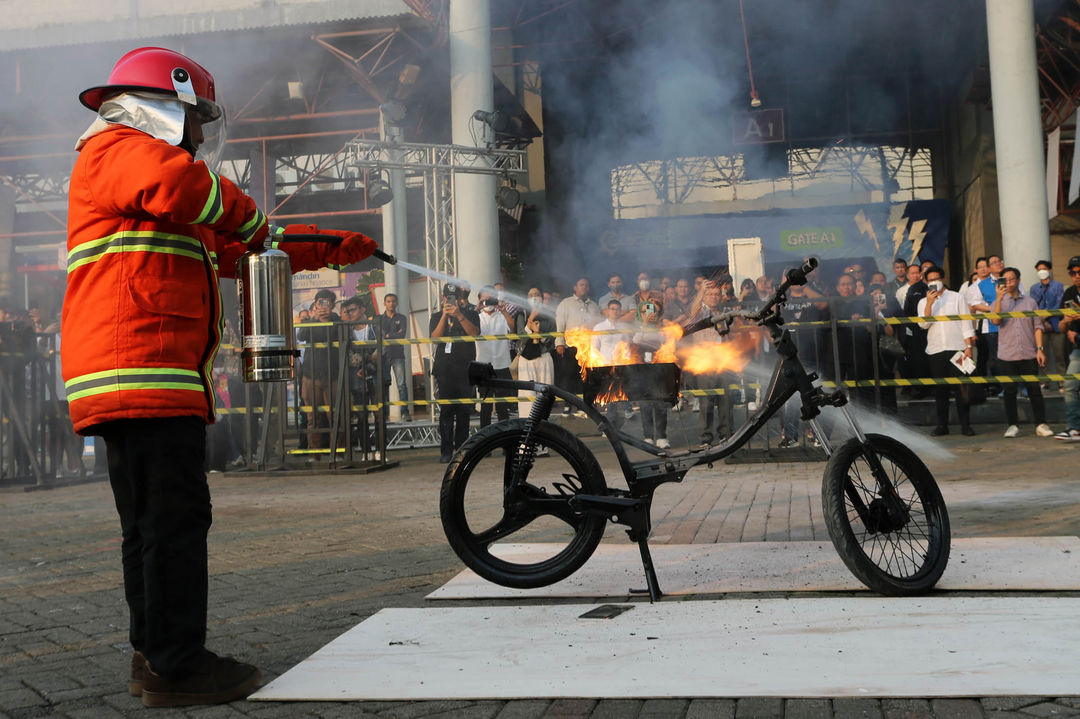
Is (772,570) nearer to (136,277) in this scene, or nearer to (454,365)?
(136,277)

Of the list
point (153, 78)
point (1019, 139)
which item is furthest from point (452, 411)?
point (1019, 139)

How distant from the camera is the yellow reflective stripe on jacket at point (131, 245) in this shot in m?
3.05

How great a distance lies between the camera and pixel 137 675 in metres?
3.23

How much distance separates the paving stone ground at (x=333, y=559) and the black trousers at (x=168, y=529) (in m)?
0.21

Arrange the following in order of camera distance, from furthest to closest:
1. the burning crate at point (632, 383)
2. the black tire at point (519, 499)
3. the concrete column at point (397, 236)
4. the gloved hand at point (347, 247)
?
the concrete column at point (397, 236) → the burning crate at point (632, 383) → the black tire at point (519, 499) → the gloved hand at point (347, 247)

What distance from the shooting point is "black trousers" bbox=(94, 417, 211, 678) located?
306 cm

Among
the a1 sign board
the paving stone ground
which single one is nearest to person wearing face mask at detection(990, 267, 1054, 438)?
the paving stone ground

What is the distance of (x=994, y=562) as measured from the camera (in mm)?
4465

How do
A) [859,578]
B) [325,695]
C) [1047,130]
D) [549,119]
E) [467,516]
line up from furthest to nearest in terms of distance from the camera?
[549,119] → [1047,130] → [467,516] → [859,578] → [325,695]

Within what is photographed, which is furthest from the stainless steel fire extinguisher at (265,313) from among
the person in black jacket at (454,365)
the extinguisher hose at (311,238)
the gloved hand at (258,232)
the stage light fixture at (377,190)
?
the stage light fixture at (377,190)

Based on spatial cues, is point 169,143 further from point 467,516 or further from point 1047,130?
point 1047,130

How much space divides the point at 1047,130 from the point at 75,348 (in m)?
21.1

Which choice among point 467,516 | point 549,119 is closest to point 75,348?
point 467,516

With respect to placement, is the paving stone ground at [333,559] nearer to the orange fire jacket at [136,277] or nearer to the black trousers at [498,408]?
the orange fire jacket at [136,277]
